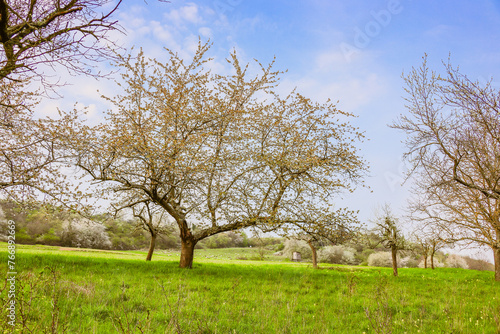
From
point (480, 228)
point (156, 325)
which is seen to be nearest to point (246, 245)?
point (480, 228)

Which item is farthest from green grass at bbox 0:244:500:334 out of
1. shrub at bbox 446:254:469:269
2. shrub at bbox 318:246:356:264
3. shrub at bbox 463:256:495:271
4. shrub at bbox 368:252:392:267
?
shrub at bbox 463:256:495:271

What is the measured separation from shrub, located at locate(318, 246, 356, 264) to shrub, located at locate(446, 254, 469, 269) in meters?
21.0

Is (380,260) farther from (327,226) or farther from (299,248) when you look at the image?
(327,226)

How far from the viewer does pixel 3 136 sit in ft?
39.4

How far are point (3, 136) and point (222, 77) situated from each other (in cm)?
991

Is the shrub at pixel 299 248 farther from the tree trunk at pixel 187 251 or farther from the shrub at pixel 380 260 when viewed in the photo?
the tree trunk at pixel 187 251

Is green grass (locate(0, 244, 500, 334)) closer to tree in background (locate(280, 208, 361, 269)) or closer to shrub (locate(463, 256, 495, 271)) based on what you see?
tree in background (locate(280, 208, 361, 269))

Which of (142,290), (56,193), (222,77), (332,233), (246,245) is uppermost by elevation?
(222,77)

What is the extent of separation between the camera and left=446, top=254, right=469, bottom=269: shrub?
56156 millimetres

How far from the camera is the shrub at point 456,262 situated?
56156 millimetres

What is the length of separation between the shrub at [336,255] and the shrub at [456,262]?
2095 centimetres

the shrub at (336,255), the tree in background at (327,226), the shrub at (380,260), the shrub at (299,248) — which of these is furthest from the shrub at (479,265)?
the tree in background at (327,226)

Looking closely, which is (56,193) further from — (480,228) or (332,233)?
(480,228)

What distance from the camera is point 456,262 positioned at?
56219mm
